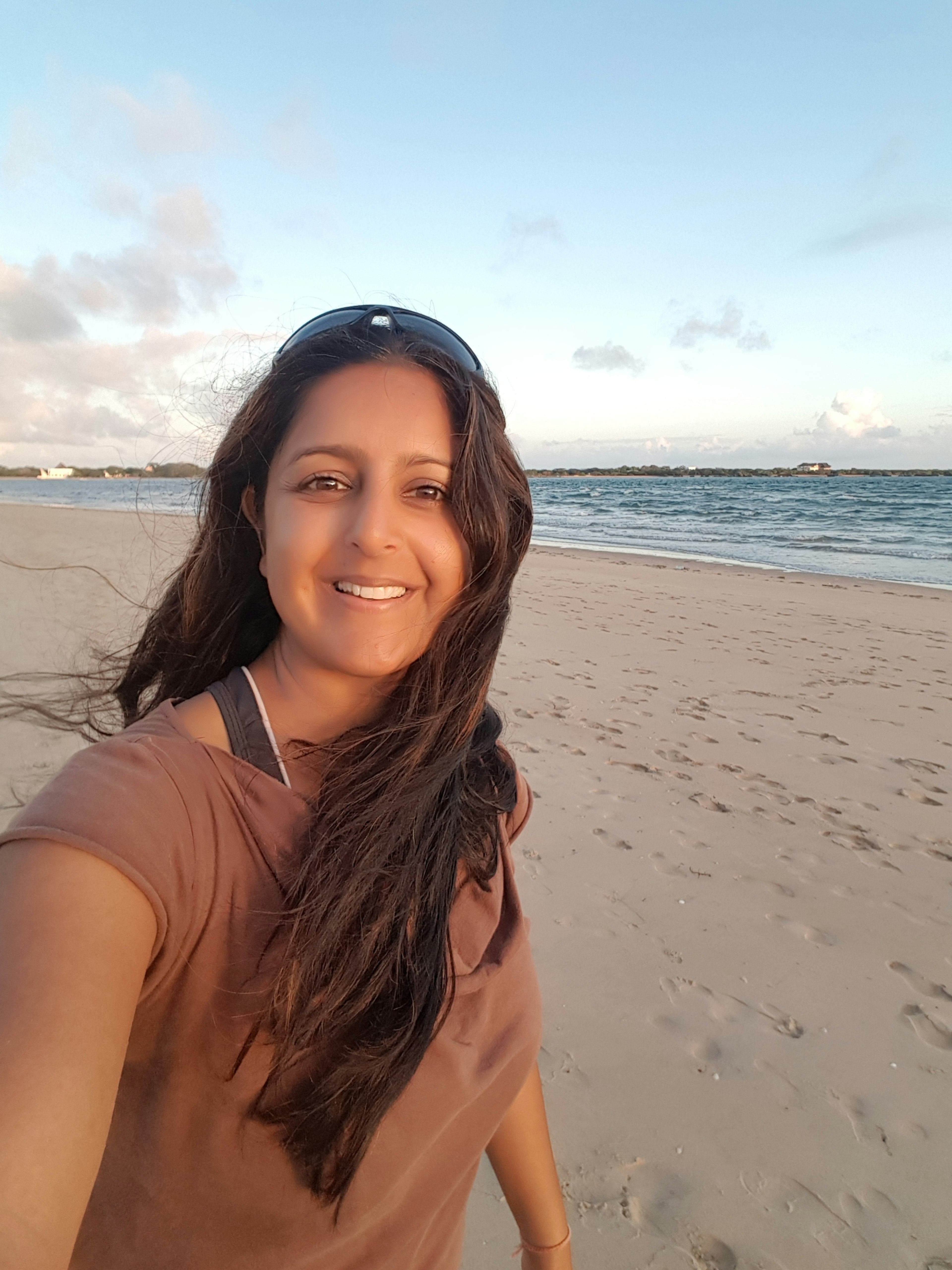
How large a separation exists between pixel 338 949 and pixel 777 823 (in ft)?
11.8

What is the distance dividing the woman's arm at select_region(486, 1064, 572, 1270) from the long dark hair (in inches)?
22.7

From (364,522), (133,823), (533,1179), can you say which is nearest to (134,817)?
(133,823)

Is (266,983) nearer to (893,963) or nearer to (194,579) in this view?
(194,579)

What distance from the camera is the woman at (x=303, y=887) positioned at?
0.88 metres

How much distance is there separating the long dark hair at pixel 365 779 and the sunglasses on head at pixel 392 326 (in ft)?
0.12

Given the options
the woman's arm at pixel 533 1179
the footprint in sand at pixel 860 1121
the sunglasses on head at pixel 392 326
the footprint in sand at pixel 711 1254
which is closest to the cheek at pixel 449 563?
the sunglasses on head at pixel 392 326

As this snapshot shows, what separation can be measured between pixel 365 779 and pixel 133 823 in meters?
0.43

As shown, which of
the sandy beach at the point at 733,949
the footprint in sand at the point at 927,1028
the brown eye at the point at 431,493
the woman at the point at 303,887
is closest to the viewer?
the woman at the point at 303,887

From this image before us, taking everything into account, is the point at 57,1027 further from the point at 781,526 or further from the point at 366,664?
the point at 781,526

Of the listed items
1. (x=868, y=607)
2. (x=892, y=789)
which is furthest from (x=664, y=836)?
(x=868, y=607)

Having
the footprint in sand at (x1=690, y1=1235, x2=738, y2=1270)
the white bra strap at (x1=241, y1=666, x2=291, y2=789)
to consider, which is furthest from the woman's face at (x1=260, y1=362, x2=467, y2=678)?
the footprint in sand at (x1=690, y1=1235, x2=738, y2=1270)

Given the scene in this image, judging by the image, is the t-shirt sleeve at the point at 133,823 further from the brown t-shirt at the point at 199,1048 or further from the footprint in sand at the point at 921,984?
the footprint in sand at the point at 921,984

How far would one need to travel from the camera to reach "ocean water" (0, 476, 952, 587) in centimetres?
1744

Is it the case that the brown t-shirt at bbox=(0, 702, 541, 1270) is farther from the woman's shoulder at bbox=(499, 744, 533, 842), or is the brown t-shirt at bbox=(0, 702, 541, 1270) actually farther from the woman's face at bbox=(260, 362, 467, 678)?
the woman's shoulder at bbox=(499, 744, 533, 842)
